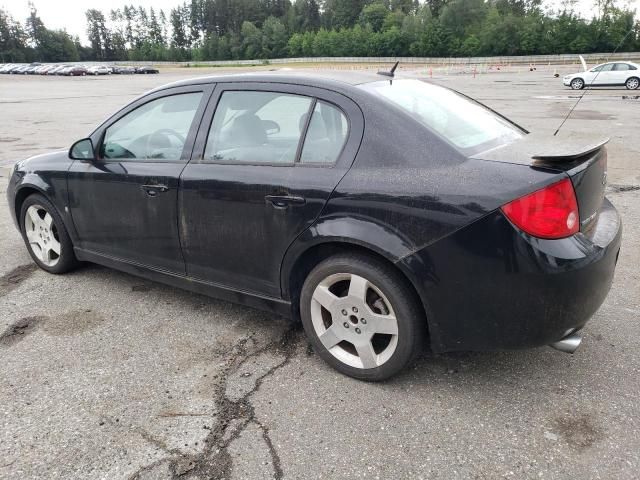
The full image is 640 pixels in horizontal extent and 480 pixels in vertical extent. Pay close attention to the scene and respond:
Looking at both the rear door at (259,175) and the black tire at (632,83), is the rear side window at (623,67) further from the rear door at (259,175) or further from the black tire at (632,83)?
the rear door at (259,175)

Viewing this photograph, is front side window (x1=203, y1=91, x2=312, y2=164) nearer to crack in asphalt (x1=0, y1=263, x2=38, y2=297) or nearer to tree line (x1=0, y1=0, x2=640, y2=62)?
crack in asphalt (x1=0, y1=263, x2=38, y2=297)

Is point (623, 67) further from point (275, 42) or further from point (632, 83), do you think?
point (275, 42)

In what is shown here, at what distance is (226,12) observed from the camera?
134125 mm

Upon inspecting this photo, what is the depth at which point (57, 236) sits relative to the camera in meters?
4.28

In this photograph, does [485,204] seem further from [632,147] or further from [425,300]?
[632,147]

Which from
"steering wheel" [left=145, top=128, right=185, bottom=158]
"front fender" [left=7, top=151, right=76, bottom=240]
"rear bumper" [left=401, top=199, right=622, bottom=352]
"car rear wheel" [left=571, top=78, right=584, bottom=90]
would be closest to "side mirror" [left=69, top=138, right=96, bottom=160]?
"front fender" [left=7, top=151, right=76, bottom=240]

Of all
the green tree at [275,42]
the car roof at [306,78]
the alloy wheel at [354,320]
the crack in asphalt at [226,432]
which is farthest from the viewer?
the green tree at [275,42]

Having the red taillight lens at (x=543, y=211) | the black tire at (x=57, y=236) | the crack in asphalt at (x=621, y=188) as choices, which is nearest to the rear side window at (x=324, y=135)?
the red taillight lens at (x=543, y=211)

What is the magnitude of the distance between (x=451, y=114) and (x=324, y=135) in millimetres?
799

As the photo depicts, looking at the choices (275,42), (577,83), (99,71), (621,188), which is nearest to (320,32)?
(275,42)

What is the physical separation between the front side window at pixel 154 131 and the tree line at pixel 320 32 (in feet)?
170

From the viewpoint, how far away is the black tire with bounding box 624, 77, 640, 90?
23.6 metres

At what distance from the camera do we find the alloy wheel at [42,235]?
4.29 meters

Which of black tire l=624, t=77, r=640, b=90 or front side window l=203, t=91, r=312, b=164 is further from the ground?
front side window l=203, t=91, r=312, b=164
